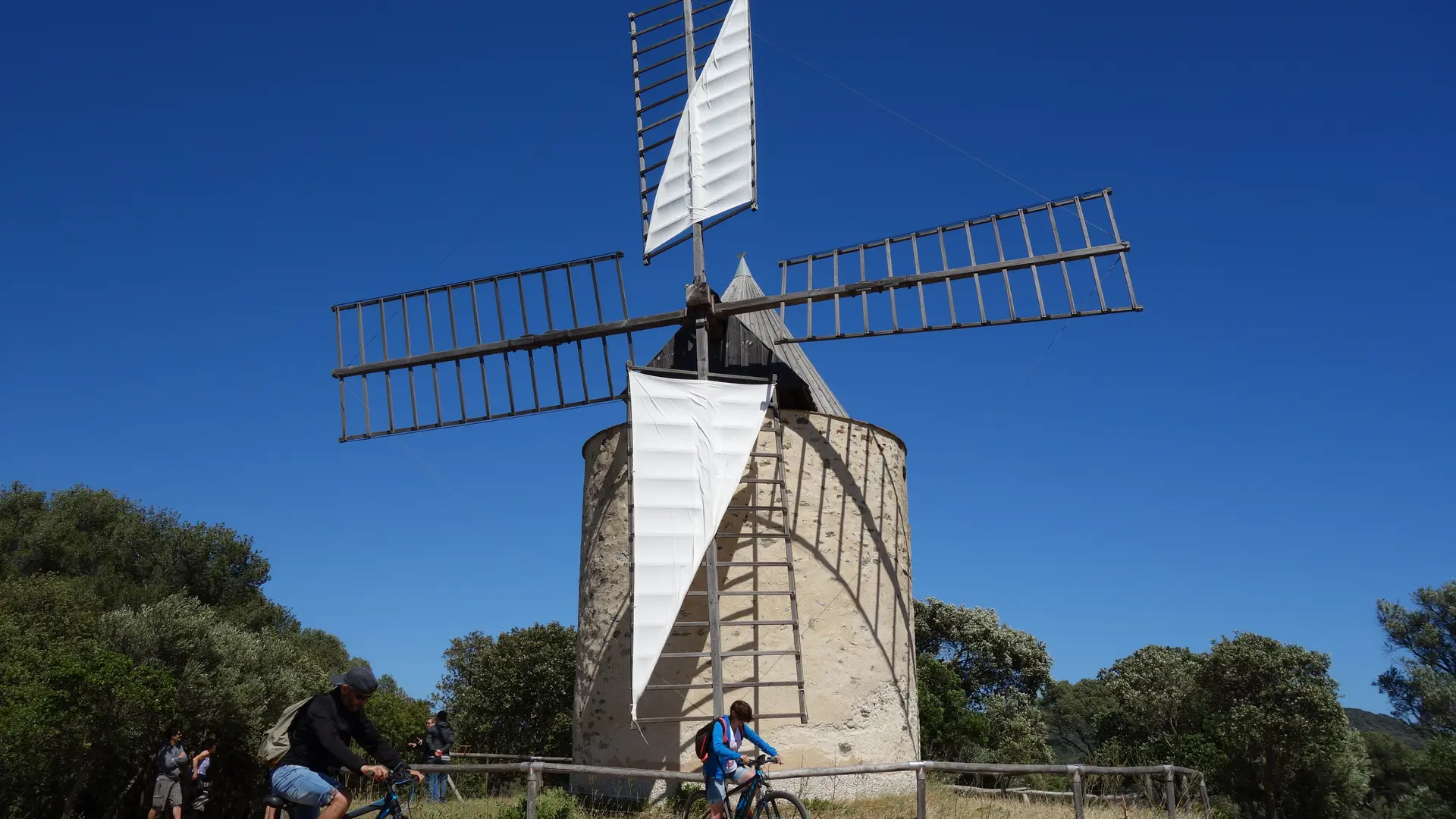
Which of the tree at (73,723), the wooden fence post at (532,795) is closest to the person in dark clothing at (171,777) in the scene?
the tree at (73,723)

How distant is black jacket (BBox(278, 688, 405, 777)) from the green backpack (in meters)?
0.09

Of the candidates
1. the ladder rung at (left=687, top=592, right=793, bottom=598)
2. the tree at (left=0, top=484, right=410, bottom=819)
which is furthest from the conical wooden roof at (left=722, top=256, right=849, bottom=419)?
the tree at (left=0, top=484, right=410, bottom=819)

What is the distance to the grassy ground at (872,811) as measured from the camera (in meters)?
7.55

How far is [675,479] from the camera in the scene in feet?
30.0

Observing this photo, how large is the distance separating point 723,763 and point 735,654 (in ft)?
8.36

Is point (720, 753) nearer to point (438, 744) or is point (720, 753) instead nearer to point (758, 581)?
point (758, 581)

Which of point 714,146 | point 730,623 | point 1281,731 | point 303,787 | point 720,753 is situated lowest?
point 1281,731

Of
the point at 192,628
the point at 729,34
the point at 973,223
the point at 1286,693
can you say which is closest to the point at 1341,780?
the point at 1286,693

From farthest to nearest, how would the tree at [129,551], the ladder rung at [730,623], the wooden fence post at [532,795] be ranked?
the tree at [129,551] < the ladder rung at [730,623] < the wooden fence post at [532,795]

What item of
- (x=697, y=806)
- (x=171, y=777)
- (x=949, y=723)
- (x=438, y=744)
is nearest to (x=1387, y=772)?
(x=949, y=723)

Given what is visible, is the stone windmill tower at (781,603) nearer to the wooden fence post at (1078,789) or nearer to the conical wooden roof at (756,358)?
the conical wooden roof at (756,358)

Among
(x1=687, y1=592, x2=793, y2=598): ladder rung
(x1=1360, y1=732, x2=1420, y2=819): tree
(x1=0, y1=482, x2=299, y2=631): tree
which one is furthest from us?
(x1=1360, y1=732, x2=1420, y2=819): tree

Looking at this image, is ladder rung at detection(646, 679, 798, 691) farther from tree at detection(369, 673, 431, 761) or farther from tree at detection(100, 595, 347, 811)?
tree at detection(369, 673, 431, 761)

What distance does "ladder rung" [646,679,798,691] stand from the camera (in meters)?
8.46
